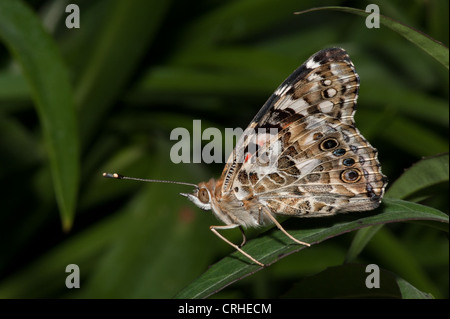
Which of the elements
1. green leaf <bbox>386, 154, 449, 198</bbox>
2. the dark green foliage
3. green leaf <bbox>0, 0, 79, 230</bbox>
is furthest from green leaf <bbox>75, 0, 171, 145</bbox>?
green leaf <bbox>386, 154, 449, 198</bbox>

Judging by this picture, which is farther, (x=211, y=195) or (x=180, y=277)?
(x=180, y=277)

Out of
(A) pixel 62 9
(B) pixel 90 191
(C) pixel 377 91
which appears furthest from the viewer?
(A) pixel 62 9

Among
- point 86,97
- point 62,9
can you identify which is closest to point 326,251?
point 86,97

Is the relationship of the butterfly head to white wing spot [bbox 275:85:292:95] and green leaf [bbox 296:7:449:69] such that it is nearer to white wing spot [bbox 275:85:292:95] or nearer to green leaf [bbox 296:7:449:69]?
white wing spot [bbox 275:85:292:95]

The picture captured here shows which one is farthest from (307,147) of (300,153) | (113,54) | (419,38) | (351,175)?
(113,54)

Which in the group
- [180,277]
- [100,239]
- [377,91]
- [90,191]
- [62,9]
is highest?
[62,9]

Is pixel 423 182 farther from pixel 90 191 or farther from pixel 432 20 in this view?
pixel 90 191

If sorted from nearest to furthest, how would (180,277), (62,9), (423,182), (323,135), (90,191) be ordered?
(423,182) < (323,135) < (180,277) < (90,191) < (62,9)

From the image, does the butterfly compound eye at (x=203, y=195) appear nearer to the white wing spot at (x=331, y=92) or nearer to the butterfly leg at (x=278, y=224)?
the butterfly leg at (x=278, y=224)

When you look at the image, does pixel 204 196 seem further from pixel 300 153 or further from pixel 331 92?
pixel 331 92
